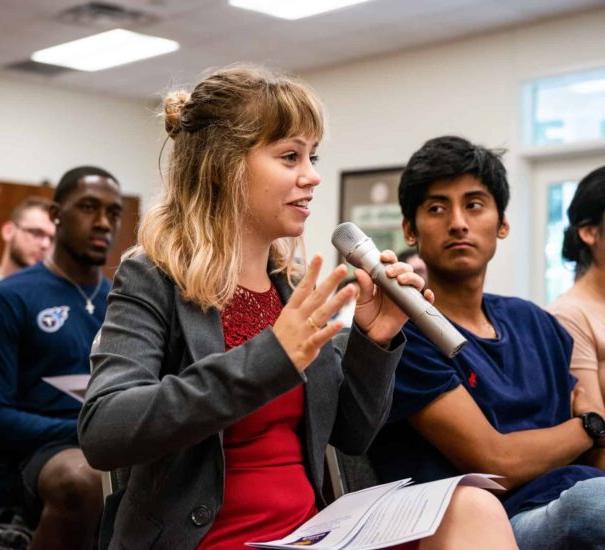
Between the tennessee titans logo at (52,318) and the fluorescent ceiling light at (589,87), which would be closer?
the tennessee titans logo at (52,318)

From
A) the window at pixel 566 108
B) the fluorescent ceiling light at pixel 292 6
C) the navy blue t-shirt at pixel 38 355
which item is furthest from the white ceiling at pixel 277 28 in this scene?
the navy blue t-shirt at pixel 38 355

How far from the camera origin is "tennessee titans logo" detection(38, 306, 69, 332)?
2752mm

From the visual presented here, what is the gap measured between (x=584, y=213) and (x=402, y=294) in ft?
3.90

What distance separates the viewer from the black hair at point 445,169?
6.61ft

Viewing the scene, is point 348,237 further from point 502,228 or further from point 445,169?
point 502,228

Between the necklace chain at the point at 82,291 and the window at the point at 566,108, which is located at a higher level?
the window at the point at 566,108

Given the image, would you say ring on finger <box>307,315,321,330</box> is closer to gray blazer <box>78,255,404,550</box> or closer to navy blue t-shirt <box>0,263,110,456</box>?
gray blazer <box>78,255,404,550</box>

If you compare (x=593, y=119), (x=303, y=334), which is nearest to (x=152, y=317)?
(x=303, y=334)

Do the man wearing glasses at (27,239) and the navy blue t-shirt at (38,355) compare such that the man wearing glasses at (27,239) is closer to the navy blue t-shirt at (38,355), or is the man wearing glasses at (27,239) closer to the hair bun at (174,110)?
the navy blue t-shirt at (38,355)

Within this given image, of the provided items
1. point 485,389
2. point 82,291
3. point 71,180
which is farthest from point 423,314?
point 71,180

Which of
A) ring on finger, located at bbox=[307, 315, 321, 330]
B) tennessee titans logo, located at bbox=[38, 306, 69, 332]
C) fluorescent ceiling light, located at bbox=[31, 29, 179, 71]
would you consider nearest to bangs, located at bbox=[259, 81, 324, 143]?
ring on finger, located at bbox=[307, 315, 321, 330]

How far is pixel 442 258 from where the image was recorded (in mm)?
2002

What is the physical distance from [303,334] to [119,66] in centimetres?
644

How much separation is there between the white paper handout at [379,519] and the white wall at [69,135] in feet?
21.4
